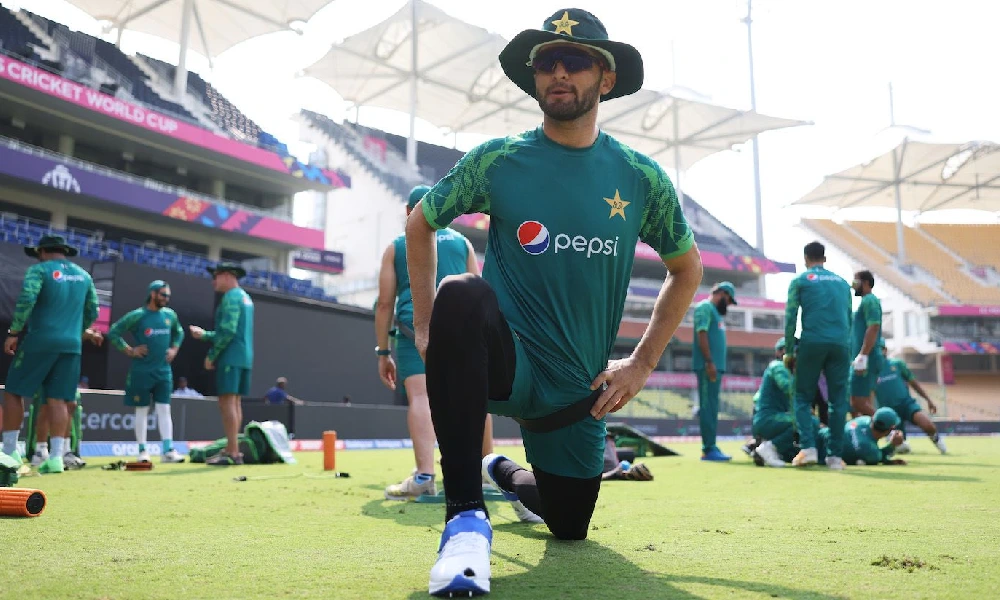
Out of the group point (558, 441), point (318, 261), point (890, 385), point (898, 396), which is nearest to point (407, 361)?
point (558, 441)

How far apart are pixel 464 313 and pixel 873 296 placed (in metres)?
8.10

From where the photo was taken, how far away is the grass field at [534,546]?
6.97ft

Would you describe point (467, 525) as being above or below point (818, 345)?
below

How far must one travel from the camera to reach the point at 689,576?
7.58 feet

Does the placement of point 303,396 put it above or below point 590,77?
below

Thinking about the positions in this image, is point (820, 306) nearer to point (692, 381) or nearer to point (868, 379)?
point (868, 379)

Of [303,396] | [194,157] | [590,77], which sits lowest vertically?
[303,396]

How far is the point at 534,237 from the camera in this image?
2.60 m

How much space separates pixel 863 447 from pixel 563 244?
23.2 ft

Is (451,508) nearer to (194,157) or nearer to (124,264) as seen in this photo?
(124,264)

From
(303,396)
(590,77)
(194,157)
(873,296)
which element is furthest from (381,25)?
(590,77)

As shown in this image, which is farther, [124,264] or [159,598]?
[124,264]

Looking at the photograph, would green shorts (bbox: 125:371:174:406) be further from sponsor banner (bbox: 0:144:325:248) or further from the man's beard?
sponsor banner (bbox: 0:144:325:248)

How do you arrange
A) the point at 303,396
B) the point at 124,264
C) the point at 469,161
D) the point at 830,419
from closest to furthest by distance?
the point at 469,161, the point at 830,419, the point at 124,264, the point at 303,396
